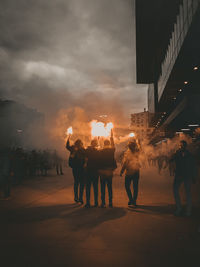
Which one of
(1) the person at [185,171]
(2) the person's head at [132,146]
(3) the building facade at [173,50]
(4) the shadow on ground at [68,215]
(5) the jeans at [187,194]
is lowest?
(4) the shadow on ground at [68,215]

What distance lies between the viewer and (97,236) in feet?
12.4

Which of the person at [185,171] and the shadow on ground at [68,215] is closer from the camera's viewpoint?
the shadow on ground at [68,215]

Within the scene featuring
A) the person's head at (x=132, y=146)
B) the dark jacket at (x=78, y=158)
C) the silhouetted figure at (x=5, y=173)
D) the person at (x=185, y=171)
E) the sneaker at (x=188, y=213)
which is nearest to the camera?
the sneaker at (x=188, y=213)

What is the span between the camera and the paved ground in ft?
9.63

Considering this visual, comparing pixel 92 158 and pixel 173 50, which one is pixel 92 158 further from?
pixel 173 50

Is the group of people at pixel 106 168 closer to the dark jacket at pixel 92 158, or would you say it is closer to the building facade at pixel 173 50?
the dark jacket at pixel 92 158

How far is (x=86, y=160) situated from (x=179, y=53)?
35.6 feet

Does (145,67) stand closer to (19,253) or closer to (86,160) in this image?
(86,160)

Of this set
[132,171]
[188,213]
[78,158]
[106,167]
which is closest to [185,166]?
[188,213]

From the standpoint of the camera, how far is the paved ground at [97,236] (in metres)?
2.93

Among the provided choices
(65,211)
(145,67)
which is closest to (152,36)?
(145,67)

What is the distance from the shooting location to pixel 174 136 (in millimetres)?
33719

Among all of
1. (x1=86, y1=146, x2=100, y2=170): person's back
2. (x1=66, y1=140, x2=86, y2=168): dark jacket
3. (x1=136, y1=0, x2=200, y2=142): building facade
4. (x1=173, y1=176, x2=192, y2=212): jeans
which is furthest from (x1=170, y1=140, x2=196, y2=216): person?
(x1=136, y1=0, x2=200, y2=142): building facade

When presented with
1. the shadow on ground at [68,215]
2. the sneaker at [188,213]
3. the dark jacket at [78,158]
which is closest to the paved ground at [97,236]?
the shadow on ground at [68,215]
